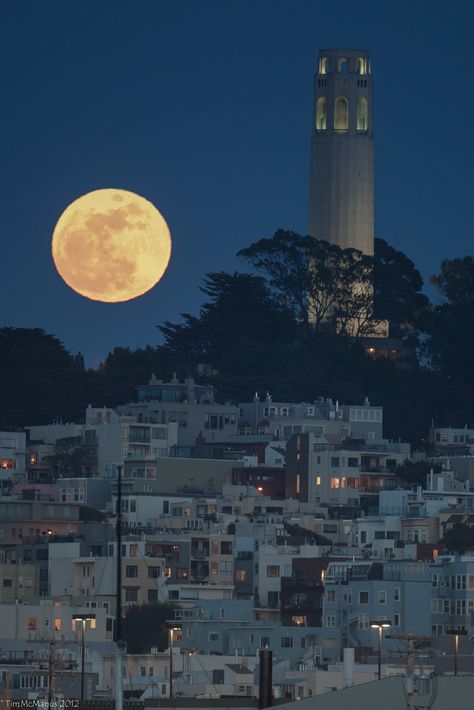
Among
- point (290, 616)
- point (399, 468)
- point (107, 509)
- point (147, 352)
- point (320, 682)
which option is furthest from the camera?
point (147, 352)

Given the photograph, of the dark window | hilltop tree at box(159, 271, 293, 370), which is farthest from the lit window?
hilltop tree at box(159, 271, 293, 370)

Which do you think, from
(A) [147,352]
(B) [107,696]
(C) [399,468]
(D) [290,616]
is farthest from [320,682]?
(A) [147,352]

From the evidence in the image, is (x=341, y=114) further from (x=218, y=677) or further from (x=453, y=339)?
(x=218, y=677)

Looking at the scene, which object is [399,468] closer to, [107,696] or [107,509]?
[107,509]

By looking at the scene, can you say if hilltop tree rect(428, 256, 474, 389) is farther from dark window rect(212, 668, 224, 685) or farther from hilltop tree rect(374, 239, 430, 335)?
dark window rect(212, 668, 224, 685)

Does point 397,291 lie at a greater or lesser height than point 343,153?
lesser

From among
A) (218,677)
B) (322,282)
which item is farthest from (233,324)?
(218,677)
